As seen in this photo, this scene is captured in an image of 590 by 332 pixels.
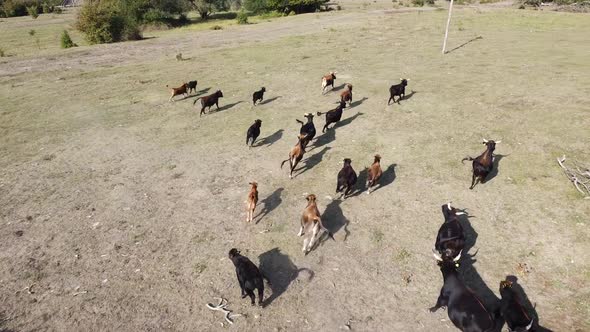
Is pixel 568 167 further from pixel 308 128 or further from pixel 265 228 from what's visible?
pixel 265 228

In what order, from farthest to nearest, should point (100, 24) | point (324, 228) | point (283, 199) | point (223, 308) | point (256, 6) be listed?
point (256, 6) → point (100, 24) → point (283, 199) → point (324, 228) → point (223, 308)

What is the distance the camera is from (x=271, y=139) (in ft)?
50.5

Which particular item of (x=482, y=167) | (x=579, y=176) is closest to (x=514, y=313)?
(x=482, y=167)

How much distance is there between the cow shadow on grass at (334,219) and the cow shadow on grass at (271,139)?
5.03 m

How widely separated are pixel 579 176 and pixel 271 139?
10.6m

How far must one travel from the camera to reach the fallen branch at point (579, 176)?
10.5 meters

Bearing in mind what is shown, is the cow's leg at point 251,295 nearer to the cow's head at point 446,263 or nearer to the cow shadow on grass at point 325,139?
the cow's head at point 446,263

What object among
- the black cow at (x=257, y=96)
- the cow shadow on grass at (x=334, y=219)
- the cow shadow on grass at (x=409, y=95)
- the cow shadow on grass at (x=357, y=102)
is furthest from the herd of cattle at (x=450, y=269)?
the cow shadow on grass at (x=409, y=95)

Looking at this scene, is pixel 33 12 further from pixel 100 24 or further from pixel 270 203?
pixel 270 203

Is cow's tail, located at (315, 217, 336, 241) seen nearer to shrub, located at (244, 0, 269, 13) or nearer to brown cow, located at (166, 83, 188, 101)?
brown cow, located at (166, 83, 188, 101)

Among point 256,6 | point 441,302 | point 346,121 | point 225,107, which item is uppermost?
point 256,6

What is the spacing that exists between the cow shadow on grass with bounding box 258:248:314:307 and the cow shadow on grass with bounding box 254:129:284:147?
21.5ft

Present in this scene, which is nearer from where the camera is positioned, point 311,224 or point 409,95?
point 311,224

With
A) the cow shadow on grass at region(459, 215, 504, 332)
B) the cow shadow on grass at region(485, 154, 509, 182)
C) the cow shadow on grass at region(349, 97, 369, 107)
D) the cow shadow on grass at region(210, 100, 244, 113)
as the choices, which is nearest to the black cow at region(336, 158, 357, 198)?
the cow shadow on grass at region(459, 215, 504, 332)
